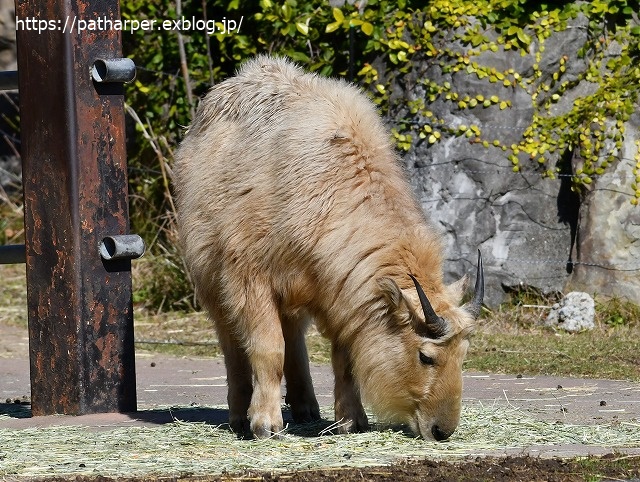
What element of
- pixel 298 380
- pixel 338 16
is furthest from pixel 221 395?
pixel 338 16

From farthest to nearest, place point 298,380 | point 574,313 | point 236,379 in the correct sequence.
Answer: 1. point 574,313
2. point 298,380
3. point 236,379

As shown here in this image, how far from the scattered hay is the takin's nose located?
4 centimetres

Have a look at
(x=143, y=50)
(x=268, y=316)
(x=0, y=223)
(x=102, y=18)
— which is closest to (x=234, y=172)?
(x=268, y=316)

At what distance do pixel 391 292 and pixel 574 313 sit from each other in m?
4.64

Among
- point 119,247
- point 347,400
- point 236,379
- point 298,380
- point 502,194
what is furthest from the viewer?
point 502,194

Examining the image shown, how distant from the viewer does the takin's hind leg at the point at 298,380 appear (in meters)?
5.96

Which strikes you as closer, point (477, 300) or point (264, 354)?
point (477, 300)

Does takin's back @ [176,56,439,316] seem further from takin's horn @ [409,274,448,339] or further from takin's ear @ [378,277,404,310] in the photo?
takin's horn @ [409,274,448,339]

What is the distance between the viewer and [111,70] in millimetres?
6133

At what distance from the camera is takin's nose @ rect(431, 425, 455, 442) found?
5086 millimetres

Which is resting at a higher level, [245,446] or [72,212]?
[72,212]

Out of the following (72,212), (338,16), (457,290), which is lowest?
(457,290)

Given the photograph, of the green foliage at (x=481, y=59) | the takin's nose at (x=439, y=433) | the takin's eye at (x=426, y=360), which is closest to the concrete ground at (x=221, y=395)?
the takin's nose at (x=439, y=433)

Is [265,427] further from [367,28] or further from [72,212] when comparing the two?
[367,28]
